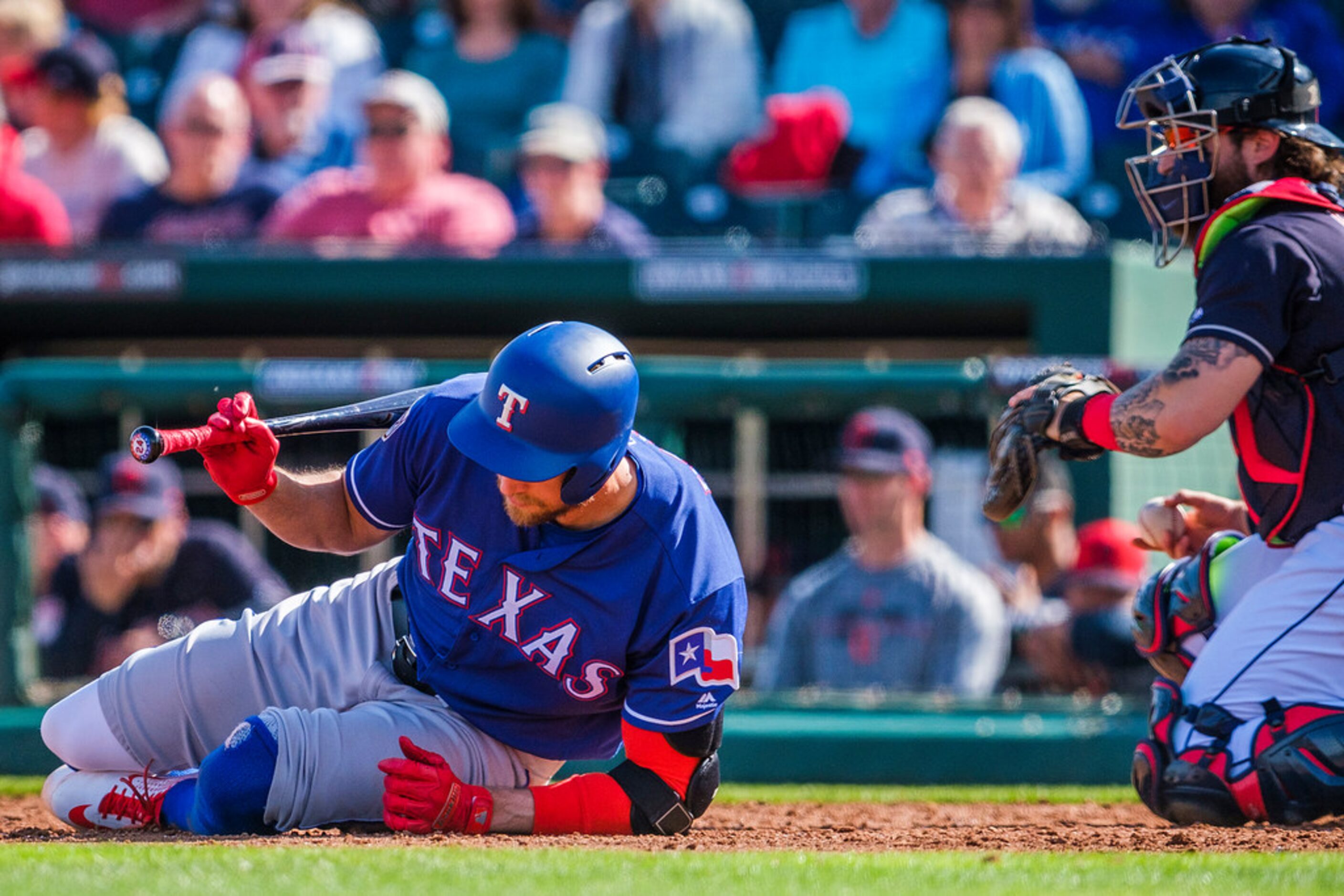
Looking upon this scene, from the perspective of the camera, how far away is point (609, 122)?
29.2 ft

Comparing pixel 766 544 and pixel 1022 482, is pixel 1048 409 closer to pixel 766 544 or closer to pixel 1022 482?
pixel 1022 482

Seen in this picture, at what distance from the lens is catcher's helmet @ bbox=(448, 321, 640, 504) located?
3328 millimetres

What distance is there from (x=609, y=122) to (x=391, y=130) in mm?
1514

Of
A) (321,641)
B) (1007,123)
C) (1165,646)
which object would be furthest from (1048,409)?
(1007,123)

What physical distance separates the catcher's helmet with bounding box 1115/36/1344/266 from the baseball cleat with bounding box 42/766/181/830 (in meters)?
2.68

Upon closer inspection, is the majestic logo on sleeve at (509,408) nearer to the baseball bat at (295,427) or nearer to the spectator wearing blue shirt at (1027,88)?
the baseball bat at (295,427)

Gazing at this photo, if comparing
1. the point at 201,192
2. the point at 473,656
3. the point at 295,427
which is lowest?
the point at 473,656

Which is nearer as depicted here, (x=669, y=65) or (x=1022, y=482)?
(x=1022, y=482)

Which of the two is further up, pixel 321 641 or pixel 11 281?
pixel 11 281

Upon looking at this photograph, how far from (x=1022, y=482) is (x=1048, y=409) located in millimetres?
178

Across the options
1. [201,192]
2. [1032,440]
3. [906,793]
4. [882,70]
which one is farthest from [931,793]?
[201,192]

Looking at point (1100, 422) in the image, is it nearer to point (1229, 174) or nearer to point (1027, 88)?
point (1229, 174)

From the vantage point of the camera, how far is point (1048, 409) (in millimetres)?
3785

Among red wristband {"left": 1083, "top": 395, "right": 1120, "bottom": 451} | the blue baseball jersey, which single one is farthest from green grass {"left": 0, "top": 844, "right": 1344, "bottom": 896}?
red wristband {"left": 1083, "top": 395, "right": 1120, "bottom": 451}
